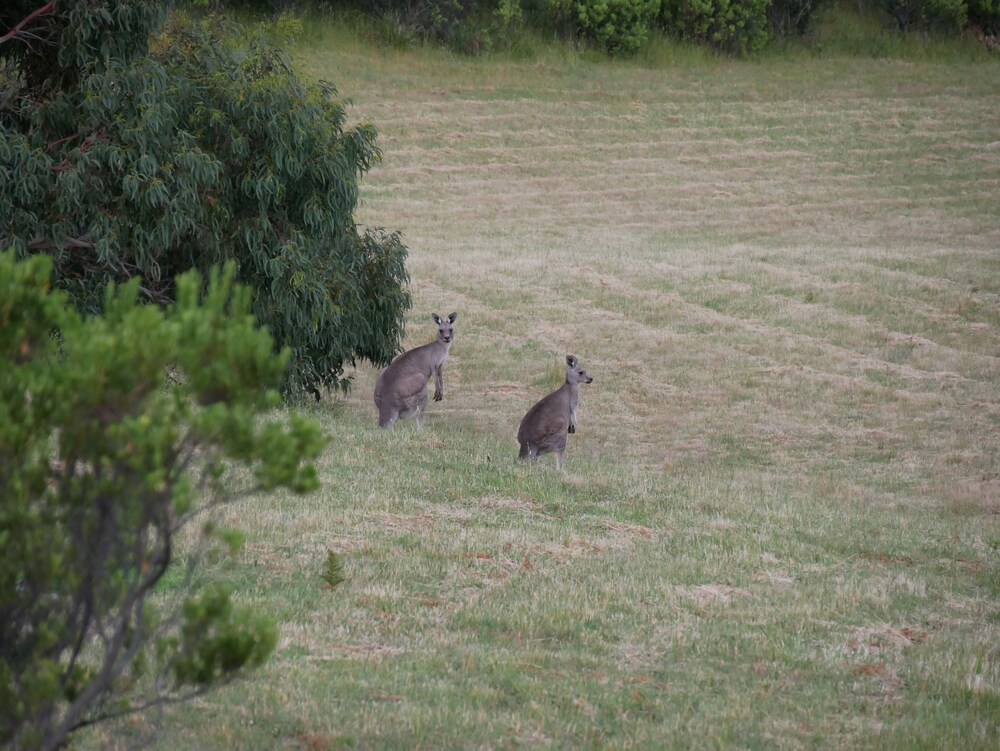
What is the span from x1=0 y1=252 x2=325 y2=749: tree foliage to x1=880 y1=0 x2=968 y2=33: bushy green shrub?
6264cm

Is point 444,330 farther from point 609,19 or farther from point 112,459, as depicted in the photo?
point 609,19

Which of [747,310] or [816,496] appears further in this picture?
[747,310]

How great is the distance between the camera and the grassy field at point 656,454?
24.2 ft

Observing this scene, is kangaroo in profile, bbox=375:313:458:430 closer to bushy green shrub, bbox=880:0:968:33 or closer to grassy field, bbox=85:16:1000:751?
grassy field, bbox=85:16:1000:751

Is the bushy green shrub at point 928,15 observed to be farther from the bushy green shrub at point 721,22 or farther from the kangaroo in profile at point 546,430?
the kangaroo in profile at point 546,430

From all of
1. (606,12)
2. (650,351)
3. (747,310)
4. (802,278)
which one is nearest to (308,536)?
(650,351)

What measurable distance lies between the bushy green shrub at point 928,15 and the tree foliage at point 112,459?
2466 inches

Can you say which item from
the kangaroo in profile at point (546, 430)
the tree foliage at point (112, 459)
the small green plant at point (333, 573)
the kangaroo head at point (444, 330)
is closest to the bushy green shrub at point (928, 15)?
the kangaroo head at point (444, 330)

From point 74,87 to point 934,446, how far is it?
13.2 m

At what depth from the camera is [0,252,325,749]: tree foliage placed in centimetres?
423

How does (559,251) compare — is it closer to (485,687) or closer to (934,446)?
(934,446)

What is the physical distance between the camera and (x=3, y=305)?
4.46 m

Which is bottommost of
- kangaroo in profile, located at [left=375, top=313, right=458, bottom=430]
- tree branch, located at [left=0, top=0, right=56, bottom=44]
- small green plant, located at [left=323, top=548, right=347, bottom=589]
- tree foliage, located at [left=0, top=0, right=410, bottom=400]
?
kangaroo in profile, located at [left=375, top=313, right=458, bottom=430]

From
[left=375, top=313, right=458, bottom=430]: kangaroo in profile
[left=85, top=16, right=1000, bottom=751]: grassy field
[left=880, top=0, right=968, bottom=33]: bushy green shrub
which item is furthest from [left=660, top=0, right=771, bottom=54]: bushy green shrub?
[left=375, top=313, right=458, bottom=430]: kangaroo in profile
